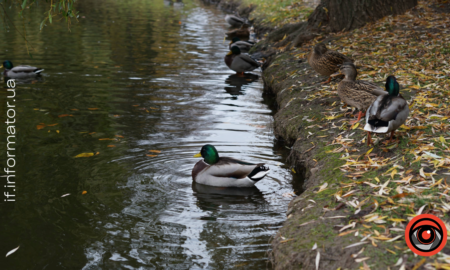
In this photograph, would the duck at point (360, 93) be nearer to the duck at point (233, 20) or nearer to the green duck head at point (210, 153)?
the green duck head at point (210, 153)

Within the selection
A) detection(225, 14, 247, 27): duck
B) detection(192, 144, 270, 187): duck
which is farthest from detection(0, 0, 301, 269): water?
detection(225, 14, 247, 27): duck

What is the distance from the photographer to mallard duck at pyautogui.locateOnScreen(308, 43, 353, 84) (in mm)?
8469

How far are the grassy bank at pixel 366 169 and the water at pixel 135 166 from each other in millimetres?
544

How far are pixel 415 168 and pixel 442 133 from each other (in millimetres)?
1024

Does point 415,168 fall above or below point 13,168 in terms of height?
above

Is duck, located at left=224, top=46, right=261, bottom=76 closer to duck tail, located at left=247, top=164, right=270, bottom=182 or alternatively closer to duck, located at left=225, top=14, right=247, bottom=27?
duck tail, located at left=247, top=164, right=270, bottom=182

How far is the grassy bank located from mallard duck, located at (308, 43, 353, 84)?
342 millimetres

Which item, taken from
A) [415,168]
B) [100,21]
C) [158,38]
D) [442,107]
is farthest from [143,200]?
Result: [100,21]

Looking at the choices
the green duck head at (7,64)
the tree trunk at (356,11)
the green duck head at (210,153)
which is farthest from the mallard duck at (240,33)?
the green duck head at (210,153)

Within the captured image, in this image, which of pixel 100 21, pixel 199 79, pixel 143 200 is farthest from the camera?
pixel 100 21

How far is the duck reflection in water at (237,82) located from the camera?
11930mm

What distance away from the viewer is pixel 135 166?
677 cm

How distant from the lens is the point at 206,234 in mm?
4977

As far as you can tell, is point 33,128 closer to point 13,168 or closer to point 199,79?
point 13,168
